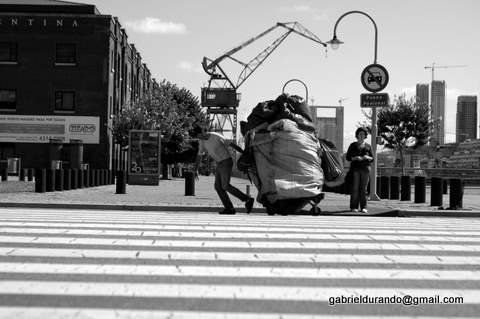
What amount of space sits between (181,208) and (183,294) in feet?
29.6

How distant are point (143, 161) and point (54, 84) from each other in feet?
63.5

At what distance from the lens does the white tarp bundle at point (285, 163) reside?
455 inches

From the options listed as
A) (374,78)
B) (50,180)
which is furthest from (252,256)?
(50,180)

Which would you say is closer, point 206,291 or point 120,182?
point 206,291

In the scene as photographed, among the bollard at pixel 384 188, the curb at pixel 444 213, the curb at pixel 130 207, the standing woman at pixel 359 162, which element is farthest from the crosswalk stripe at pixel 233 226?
the bollard at pixel 384 188

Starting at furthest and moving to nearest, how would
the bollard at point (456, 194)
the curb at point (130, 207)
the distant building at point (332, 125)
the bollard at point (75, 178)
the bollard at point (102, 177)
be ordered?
the distant building at point (332, 125) → the bollard at point (102, 177) → the bollard at point (75, 178) → the bollard at point (456, 194) → the curb at point (130, 207)

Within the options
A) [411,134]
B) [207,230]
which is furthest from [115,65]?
[207,230]

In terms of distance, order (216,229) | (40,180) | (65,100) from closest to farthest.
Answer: (216,229), (40,180), (65,100)

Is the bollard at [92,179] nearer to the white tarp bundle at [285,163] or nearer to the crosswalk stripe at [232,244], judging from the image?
→ the white tarp bundle at [285,163]

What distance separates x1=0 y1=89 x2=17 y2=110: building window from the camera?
42562mm

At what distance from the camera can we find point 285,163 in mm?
11703

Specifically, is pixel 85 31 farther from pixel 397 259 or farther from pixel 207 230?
pixel 397 259

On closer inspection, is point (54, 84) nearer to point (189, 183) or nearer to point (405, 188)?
point (189, 183)

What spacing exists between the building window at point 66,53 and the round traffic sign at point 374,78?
1200 inches
